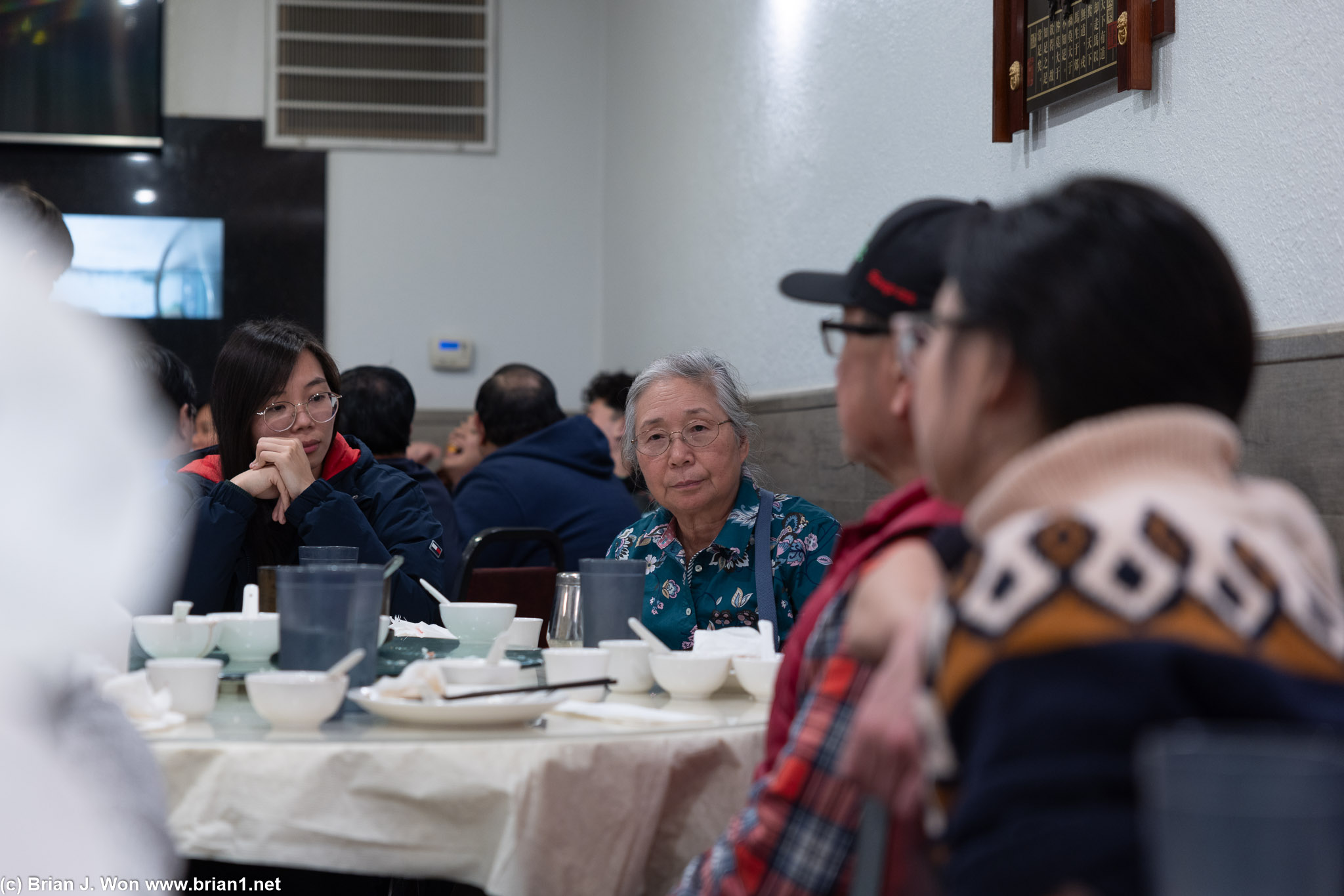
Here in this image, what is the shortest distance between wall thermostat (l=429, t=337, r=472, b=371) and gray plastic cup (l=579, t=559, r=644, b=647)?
4526mm

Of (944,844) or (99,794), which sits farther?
(99,794)

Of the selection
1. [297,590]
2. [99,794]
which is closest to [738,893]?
[99,794]

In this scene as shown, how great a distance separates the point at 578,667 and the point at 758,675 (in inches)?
10.0

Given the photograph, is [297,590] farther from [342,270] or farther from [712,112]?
[342,270]

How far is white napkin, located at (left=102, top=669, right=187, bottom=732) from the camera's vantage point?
54.6 inches

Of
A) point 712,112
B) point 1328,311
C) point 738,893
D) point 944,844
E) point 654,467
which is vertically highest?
point 712,112

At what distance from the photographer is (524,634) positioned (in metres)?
2.15

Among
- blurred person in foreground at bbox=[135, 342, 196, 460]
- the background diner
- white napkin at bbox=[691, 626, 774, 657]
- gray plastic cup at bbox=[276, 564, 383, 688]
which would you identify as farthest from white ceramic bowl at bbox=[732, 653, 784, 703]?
blurred person in foreground at bbox=[135, 342, 196, 460]

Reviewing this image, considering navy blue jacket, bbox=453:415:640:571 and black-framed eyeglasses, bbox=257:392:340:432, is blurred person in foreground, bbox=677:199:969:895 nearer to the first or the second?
black-framed eyeglasses, bbox=257:392:340:432

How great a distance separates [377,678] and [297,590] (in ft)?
0.82

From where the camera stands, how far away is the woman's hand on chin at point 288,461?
8.38ft

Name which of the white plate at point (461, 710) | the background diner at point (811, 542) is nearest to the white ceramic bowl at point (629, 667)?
the background diner at point (811, 542)

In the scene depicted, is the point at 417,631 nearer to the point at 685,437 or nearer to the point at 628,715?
the point at 685,437

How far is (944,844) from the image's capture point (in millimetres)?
701
